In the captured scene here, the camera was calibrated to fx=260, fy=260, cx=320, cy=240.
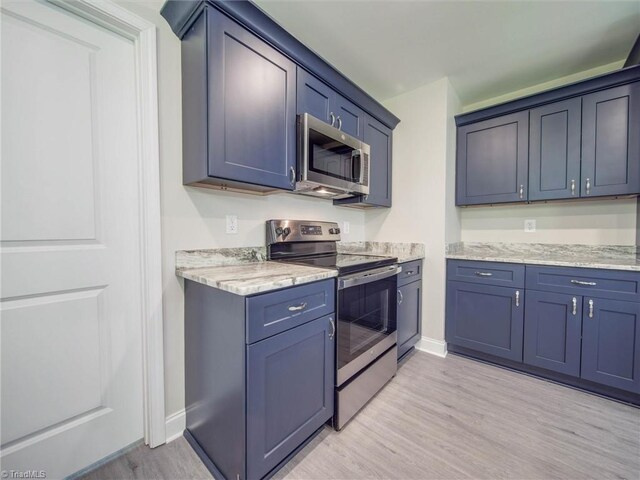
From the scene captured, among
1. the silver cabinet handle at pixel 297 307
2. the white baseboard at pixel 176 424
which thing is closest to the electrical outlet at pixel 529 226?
the silver cabinet handle at pixel 297 307

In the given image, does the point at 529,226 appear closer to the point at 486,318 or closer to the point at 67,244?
the point at 486,318

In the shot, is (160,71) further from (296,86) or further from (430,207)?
(430,207)

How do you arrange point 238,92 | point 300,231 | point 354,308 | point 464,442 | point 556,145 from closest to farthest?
point 238,92 < point 464,442 < point 354,308 < point 300,231 < point 556,145

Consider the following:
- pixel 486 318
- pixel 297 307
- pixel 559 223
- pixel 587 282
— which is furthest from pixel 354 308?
pixel 559 223

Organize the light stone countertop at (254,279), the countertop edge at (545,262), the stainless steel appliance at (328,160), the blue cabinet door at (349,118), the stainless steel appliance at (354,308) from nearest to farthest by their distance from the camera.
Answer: the light stone countertop at (254,279) → the stainless steel appliance at (354,308) → the stainless steel appliance at (328,160) → the countertop edge at (545,262) → the blue cabinet door at (349,118)

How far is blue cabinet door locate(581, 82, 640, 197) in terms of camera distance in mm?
1881

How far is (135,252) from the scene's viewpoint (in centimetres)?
132

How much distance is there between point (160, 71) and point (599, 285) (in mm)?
2997

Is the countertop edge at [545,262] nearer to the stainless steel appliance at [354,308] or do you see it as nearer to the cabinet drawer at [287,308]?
the stainless steel appliance at [354,308]

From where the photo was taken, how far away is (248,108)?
1338mm

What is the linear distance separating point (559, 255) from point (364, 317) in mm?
1995

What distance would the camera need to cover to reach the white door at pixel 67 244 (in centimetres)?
104

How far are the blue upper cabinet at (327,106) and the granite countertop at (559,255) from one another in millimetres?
1407

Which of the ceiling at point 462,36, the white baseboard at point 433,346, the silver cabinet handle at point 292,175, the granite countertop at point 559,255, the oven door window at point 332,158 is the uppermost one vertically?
the ceiling at point 462,36
